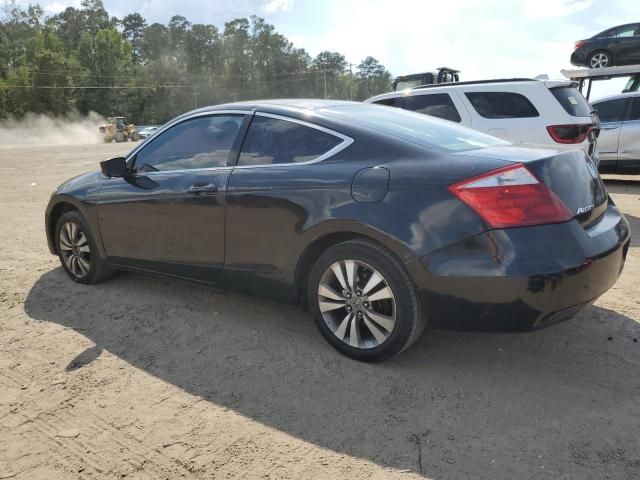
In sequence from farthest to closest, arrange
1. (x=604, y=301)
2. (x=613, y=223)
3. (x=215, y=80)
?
(x=215, y=80) → (x=604, y=301) → (x=613, y=223)

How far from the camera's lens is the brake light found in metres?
7.17

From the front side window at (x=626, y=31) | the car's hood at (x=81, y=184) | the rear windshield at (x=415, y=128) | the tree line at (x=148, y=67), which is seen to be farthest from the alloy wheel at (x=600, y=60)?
the tree line at (x=148, y=67)

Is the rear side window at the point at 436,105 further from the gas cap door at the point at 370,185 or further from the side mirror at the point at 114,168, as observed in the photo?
the gas cap door at the point at 370,185

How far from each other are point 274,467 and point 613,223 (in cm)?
232

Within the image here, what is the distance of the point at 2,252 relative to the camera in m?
6.06

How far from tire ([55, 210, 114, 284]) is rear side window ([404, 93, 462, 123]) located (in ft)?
17.2

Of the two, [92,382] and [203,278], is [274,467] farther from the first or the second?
[203,278]

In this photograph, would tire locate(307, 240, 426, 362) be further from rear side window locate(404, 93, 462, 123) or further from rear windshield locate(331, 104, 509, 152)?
rear side window locate(404, 93, 462, 123)

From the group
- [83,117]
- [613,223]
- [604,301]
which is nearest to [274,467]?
[613,223]

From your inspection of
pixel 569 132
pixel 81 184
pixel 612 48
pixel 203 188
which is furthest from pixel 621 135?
pixel 81 184

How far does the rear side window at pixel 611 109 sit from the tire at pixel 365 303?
8718 millimetres

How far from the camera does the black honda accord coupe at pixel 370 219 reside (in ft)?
8.81

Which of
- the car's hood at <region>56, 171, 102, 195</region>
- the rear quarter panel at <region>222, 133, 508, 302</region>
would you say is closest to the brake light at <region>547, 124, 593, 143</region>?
the rear quarter panel at <region>222, 133, 508, 302</region>

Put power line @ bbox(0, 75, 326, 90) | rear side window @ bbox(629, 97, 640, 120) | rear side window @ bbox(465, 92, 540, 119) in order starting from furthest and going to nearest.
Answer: power line @ bbox(0, 75, 326, 90), rear side window @ bbox(629, 97, 640, 120), rear side window @ bbox(465, 92, 540, 119)
